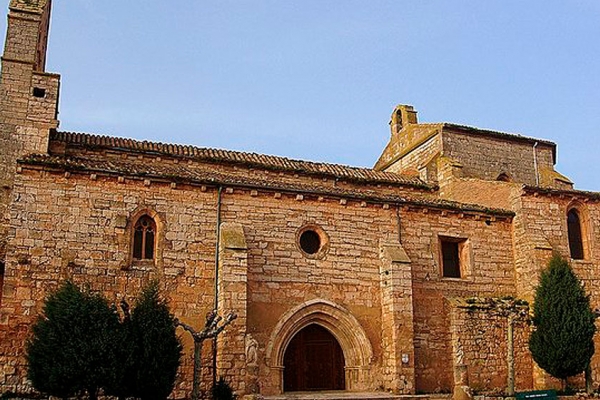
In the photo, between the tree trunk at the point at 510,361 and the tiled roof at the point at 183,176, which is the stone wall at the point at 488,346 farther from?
the tiled roof at the point at 183,176

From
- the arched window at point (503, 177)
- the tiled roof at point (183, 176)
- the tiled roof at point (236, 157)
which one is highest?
the arched window at point (503, 177)

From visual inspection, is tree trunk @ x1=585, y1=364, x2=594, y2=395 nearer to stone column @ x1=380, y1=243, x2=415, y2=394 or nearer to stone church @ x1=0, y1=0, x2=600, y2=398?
stone church @ x1=0, y1=0, x2=600, y2=398

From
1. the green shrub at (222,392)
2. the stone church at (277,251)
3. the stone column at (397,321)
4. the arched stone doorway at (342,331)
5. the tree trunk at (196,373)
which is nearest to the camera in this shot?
the tree trunk at (196,373)

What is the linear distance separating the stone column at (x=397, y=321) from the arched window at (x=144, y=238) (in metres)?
6.53

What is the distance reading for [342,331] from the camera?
18219mm

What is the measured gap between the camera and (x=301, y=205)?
1866cm

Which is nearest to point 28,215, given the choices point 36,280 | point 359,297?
point 36,280

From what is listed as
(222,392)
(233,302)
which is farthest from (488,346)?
(222,392)

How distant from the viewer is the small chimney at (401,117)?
2913 centimetres

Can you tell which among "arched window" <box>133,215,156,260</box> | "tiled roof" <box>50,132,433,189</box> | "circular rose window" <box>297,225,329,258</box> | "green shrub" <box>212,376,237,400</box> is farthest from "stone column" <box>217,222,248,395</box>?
"tiled roof" <box>50,132,433,189</box>

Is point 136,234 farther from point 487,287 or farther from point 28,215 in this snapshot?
point 487,287

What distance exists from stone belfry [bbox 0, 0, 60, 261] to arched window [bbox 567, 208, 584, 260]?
16.2m

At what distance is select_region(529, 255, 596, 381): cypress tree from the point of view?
60.0ft

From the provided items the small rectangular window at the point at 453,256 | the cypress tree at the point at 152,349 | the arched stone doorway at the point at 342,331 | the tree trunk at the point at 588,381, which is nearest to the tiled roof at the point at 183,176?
the small rectangular window at the point at 453,256
